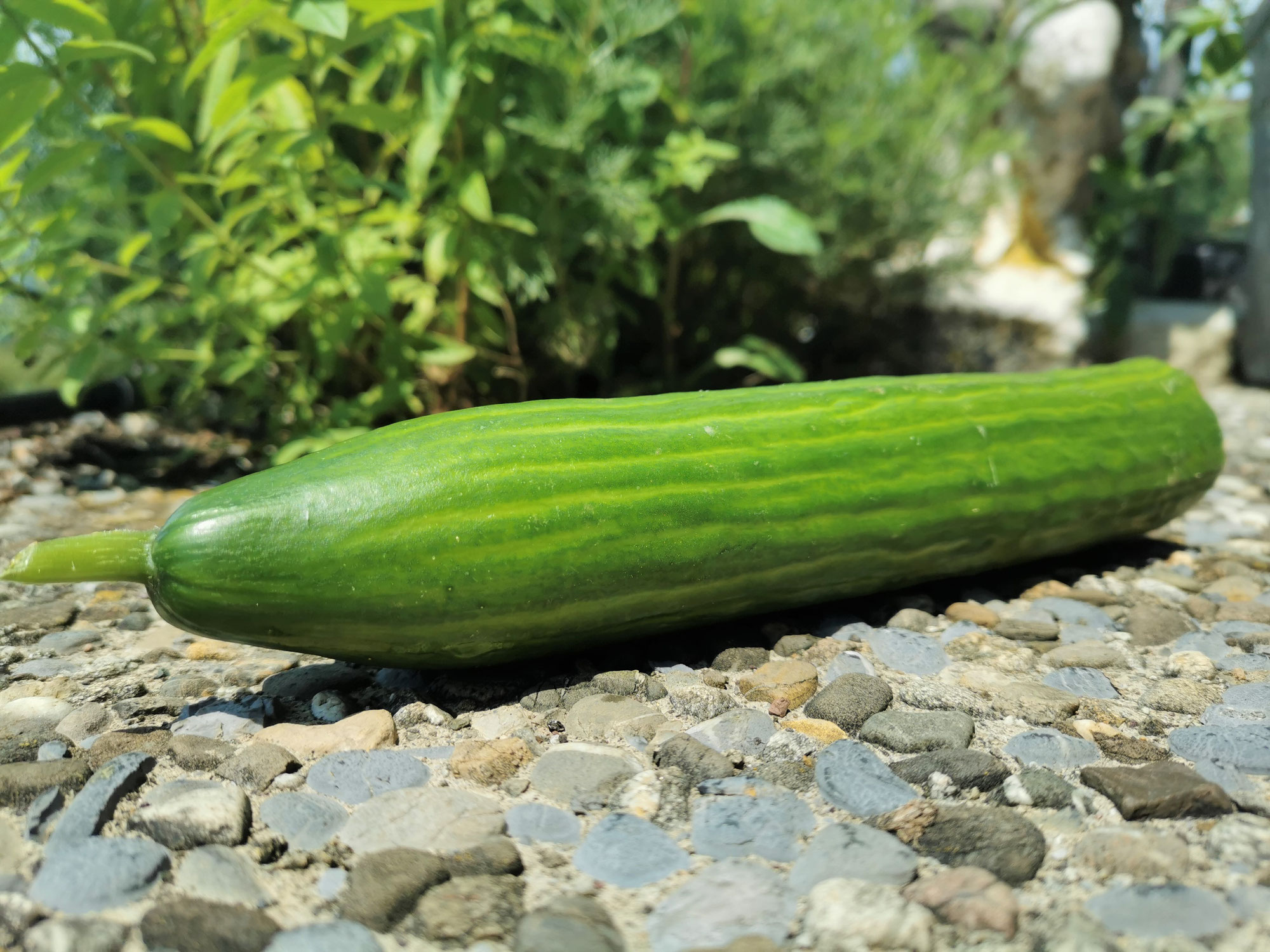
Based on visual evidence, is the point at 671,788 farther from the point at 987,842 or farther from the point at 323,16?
the point at 323,16

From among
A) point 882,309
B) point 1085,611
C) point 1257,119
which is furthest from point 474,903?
point 1257,119

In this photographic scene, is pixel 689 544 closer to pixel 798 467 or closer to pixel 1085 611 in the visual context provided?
pixel 798 467

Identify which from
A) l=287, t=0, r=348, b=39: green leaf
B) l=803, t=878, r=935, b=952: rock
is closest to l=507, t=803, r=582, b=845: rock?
l=803, t=878, r=935, b=952: rock

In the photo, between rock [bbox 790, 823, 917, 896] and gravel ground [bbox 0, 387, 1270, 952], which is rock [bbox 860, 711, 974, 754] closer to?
gravel ground [bbox 0, 387, 1270, 952]

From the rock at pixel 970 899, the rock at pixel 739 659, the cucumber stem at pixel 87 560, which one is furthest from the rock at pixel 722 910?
the cucumber stem at pixel 87 560

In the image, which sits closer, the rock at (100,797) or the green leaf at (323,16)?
the rock at (100,797)

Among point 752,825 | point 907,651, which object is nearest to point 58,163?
point 752,825

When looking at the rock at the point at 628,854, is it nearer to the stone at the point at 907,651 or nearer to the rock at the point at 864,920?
the rock at the point at 864,920
